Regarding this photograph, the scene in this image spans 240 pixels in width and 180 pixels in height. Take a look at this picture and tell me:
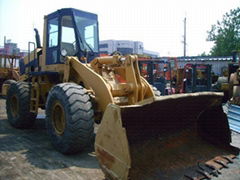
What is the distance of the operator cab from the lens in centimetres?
602

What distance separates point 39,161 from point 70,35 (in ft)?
9.44

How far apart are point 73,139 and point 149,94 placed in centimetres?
175

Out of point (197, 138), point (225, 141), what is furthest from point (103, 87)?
point (225, 141)

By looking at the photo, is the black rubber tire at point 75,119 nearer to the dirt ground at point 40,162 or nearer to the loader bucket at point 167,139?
the dirt ground at point 40,162

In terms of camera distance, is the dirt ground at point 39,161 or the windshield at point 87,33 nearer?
A: the dirt ground at point 39,161

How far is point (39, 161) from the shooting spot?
14.9 ft

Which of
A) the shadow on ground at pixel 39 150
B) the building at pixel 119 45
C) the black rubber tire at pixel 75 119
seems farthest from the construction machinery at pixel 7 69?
the building at pixel 119 45

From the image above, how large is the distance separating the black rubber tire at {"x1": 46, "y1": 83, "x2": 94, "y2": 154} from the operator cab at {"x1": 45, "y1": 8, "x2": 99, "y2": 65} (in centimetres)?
142

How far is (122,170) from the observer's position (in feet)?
10.0

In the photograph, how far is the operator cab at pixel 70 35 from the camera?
6.02 metres

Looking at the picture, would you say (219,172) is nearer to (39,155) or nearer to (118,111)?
(118,111)

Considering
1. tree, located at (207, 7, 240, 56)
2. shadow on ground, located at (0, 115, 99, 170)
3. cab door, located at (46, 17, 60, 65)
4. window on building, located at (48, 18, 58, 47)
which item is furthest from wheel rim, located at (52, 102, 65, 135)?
tree, located at (207, 7, 240, 56)

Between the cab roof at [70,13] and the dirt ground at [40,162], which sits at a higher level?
the cab roof at [70,13]

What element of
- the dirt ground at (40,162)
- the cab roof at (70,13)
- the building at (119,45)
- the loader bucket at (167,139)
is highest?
the building at (119,45)
